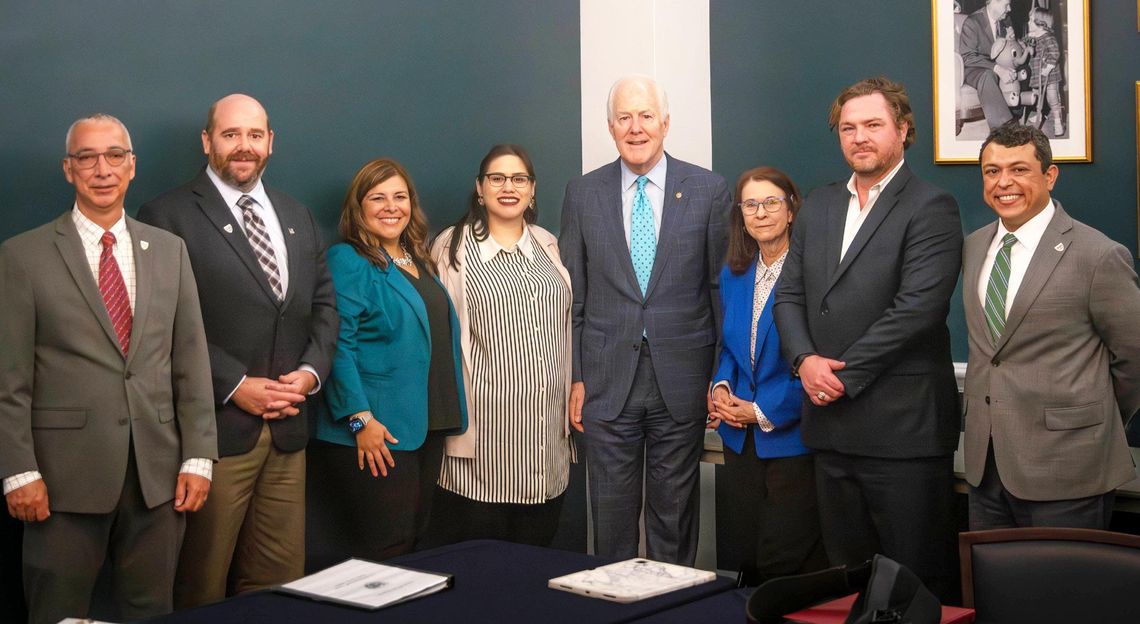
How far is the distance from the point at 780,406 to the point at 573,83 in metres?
2.11

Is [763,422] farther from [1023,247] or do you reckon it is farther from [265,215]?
[265,215]

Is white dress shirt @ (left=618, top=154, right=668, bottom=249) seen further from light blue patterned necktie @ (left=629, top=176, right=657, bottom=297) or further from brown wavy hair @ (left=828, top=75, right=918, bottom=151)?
brown wavy hair @ (left=828, top=75, right=918, bottom=151)

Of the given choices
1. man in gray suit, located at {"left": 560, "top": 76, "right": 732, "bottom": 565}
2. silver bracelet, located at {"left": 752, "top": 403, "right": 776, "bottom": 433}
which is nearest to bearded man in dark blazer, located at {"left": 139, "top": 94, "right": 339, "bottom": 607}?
man in gray suit, located at {"left": 560, "top": 76, "right": 732, "bottom": 565}

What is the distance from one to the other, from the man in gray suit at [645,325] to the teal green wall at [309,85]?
0.82 meters

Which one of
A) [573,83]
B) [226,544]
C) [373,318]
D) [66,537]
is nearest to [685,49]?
[573,83]

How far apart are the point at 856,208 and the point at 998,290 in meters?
0.55

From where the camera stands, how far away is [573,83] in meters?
5.46

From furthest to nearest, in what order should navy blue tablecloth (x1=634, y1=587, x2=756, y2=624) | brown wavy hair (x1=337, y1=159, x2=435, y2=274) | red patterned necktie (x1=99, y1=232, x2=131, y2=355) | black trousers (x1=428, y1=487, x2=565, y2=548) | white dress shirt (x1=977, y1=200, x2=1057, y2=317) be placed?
black trousers (x1=428, y1=487, x2=565, y2=548), brown wavy hair (x1=337, y1=159, x2=435, y2=274), white dress shirt (x1=977, y1=200, x2=1057, y2=317), red patterned necktie (x1=99, y1=232, x2=131, y2=355), navy blue tablecloth (x1=634, y1=587, x2=756, y2=624)

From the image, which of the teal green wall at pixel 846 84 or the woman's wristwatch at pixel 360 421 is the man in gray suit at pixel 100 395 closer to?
the woman's wristwatch at pixel 360 421

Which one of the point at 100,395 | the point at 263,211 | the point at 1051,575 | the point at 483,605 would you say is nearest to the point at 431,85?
the point at 263,211

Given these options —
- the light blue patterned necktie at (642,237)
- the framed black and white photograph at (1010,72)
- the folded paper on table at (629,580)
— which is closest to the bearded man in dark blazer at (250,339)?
the light blue patterned necktie at (642,237)

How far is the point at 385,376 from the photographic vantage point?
411 cm

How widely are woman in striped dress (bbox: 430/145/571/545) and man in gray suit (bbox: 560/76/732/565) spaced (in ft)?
0.43

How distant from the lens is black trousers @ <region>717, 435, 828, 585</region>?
4.05 metres
